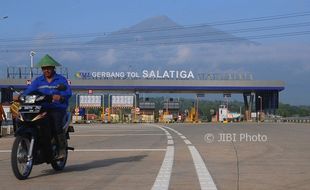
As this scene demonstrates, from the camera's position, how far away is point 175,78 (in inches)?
3575

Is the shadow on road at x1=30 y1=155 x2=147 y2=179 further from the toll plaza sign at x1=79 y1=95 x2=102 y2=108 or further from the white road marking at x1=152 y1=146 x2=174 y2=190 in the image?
the toll plaza sign at x1=79 y1=95 x2=102 y2=108

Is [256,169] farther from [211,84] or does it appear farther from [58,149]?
[211,84]

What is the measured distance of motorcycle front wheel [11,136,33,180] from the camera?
367 inches

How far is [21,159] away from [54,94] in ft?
4.33

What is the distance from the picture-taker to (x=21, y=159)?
376 inches

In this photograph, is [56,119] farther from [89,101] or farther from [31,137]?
[89,101]

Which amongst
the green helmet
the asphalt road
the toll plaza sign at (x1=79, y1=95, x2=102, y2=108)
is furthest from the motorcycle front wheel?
the toll plaza sign at (x1=79, y1=95, x2=102, y2=108)

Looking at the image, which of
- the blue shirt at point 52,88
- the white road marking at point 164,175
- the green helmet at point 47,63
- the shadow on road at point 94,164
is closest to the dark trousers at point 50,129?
the blue shirt at point 52,88

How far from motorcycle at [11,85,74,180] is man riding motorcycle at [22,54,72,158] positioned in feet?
0.43

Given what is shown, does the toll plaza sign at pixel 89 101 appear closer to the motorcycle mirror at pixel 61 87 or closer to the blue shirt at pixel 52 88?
the blue shirt at pixel 52 88

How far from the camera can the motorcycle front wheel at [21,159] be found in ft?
30.6

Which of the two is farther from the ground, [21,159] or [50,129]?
[50,129]

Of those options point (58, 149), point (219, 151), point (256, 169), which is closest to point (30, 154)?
point (58, 149)

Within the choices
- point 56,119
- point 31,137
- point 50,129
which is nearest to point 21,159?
point 31,137
